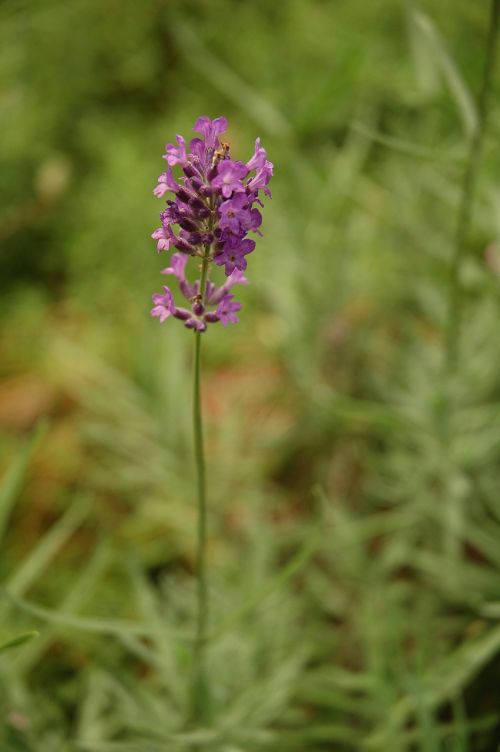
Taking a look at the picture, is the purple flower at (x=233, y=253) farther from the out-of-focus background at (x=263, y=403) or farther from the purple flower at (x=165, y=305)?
the out-of-focus background at (x=263, y=403)

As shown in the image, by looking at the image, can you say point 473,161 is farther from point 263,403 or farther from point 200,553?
point 263,403

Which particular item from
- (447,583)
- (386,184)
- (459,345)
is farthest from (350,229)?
(447,583)

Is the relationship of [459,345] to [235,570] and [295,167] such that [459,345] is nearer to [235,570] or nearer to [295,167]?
[295,167]

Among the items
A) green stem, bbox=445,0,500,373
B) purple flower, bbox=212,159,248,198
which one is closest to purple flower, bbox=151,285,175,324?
purple flower, bbox=212,159,248,198

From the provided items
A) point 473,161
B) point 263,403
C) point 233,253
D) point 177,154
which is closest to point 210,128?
point 177,154

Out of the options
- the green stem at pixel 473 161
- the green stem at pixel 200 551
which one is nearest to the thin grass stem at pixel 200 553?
the green stem at pixel 200 551

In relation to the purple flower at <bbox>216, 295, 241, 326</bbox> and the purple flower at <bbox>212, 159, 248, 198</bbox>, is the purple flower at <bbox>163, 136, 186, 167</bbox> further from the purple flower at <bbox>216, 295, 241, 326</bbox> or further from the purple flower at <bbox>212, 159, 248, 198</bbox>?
the purple flower at <bbox>216, 295, 241, 326</bbox>
